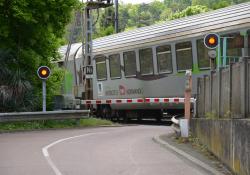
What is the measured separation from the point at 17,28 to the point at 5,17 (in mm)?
1165

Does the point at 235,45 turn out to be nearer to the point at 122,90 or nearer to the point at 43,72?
the point at 122,90

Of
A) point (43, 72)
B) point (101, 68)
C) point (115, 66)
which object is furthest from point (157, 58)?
point (101, 68)

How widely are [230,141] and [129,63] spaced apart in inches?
651

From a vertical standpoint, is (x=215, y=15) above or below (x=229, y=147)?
above

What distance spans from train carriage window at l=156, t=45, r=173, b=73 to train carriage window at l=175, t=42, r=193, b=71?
0.52m

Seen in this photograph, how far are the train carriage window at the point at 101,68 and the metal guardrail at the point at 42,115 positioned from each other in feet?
15.0

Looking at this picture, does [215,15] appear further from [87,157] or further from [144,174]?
[144,174]

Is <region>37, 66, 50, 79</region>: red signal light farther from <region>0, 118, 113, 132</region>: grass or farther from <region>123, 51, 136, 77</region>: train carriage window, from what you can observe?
<region>123, 51, 136, 77</region>: train carriage window

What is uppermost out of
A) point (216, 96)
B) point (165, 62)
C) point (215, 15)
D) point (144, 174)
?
point (215, 15)

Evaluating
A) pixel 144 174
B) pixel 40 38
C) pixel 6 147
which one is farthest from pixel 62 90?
Answer: pixel 144 174

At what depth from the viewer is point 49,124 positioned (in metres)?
23.4

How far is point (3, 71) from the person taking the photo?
79.7 feet

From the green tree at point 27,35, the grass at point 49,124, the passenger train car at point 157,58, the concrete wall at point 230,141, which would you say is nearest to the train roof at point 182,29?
→ the passenger train car at point 157,58

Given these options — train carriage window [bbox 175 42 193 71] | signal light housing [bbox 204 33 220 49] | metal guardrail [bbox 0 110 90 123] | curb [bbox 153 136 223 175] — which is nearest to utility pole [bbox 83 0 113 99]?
metal guardrail [bbox 0 110 90 123]
